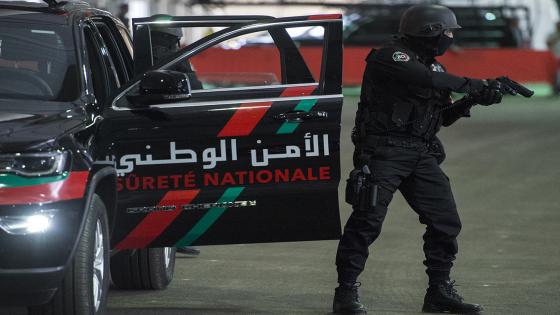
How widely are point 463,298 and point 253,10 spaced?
143 feet

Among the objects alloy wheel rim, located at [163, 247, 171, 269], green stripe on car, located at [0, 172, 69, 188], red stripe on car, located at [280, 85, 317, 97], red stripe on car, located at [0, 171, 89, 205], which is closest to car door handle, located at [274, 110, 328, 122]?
red stripe on car, located at [280, 85, 317, 97]

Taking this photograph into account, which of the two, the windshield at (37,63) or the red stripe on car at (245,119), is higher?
the windshield at (37,63)

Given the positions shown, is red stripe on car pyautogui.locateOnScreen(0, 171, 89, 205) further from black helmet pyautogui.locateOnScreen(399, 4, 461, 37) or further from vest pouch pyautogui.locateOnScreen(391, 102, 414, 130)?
black helmet pyautogui.locateOnScreen(399, 4, 461, 37)

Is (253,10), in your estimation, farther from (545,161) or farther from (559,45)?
(545,161)

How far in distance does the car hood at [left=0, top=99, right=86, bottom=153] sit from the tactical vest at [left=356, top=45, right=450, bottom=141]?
151cm

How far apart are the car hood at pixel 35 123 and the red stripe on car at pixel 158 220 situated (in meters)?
0.61

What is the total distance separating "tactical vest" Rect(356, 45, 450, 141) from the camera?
7383 millimetres

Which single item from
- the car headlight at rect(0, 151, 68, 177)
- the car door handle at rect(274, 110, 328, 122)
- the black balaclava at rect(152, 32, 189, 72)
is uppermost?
the car headlight at rect(0, 151, 68, 177)

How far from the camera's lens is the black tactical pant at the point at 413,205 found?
739 centimetres

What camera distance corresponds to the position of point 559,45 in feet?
105

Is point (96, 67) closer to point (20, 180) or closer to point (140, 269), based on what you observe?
point (140, 269)

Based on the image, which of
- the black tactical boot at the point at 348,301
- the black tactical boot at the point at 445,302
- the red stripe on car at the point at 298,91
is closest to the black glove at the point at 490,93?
the red stripe on car at the point at 298,91

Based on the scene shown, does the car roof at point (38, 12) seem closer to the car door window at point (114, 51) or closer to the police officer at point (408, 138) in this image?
the car door window at point (114, 51)

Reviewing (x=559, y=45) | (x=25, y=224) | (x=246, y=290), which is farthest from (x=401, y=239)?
(x=559, y=45)
